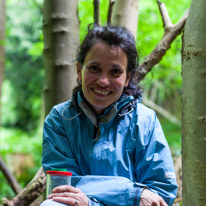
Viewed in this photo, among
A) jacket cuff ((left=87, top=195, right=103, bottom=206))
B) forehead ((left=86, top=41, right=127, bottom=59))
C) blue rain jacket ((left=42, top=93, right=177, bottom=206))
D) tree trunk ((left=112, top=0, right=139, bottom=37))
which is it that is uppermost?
tree trunk ((left=112, top=0, right=139, bottom=37))

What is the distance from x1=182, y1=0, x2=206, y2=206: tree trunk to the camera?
144 centimetres

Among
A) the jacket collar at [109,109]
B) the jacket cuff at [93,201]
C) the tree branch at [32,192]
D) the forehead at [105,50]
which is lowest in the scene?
the tree branch at [32,192]

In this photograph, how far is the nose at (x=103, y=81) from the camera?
2.13 metres

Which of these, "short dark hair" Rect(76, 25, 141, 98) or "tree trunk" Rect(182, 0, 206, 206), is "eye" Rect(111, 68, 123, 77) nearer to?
"short dark hair" Rect(76, 25, 141, 98)

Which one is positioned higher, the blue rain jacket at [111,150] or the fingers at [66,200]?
the blue rain jacket at [111,150]

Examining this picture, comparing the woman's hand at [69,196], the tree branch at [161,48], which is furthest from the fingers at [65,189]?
the tree branch at [161,48]

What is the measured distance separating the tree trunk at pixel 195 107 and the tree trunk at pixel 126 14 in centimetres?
176

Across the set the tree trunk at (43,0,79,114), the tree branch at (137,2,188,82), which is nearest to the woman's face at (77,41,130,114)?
the tree trunk at (43,0,79,114)

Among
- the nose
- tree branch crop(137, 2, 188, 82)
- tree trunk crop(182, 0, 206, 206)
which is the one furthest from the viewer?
tree branch crop(137, 2, 188, 82)

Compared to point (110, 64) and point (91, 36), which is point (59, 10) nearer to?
point (91, 36)

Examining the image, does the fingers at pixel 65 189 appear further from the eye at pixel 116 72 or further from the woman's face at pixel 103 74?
the eye at pixel 116 72

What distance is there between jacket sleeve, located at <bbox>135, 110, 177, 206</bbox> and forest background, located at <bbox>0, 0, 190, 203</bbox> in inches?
125

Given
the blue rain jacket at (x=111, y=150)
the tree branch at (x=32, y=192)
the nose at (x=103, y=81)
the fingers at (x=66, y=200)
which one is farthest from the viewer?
the tree branch at (x=32, y=192)

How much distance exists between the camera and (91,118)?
2.18 metres
